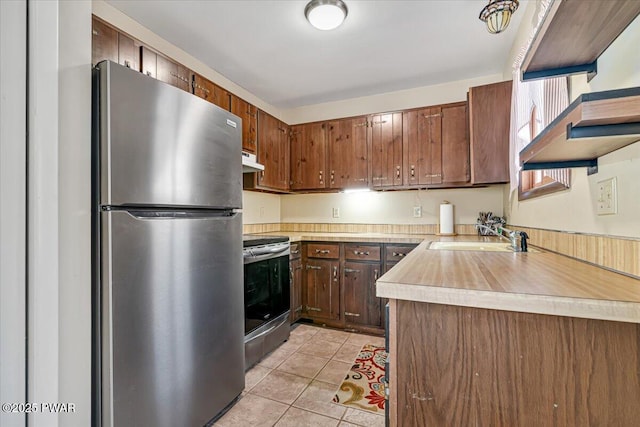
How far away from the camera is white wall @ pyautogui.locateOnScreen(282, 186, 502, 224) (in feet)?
9.59

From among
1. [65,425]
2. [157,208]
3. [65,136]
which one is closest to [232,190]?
[157,208]

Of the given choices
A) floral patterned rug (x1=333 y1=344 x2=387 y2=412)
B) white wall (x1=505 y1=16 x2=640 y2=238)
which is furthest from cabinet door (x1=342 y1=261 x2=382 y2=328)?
white wall (x1=505 y1=16 x2=640 y2=238)

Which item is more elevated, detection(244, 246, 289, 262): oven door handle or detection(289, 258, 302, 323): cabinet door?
detection(244, 246, 289, 262): oven door handle

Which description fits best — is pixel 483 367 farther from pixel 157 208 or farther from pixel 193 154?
pixel 193 154

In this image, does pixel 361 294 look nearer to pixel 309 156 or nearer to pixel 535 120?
pixel 309 156

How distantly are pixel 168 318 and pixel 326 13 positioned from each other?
6.37ft

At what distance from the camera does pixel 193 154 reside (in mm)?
1412

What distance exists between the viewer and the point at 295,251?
2.85 meters

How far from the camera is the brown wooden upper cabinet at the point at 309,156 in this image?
3.25 metres

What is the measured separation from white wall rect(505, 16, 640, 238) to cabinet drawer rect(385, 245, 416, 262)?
4.39 ft

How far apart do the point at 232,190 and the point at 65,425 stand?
1161 mm

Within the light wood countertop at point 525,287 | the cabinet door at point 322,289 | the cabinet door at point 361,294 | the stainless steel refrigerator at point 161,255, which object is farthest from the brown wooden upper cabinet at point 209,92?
the light wood countertop at point 525,287

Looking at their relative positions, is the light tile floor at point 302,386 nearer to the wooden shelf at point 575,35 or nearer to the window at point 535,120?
the window at point 535,120

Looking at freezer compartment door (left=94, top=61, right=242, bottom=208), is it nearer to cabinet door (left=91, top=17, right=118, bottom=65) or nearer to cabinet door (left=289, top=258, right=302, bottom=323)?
cabinet door (left=91, top=17, right=118, bottom=65)
